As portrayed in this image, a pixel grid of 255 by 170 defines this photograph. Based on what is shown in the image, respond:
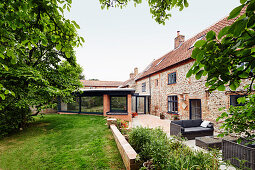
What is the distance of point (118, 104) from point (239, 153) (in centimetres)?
1001

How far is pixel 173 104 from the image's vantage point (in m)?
12.3

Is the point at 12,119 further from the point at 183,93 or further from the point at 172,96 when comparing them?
the point at 172,96

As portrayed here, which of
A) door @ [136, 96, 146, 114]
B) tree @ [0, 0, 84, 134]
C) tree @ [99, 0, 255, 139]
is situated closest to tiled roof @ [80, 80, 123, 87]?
door @ [136, 96, 146, 114]

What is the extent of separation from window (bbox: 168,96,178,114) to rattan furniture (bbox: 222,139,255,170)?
7.58 meters

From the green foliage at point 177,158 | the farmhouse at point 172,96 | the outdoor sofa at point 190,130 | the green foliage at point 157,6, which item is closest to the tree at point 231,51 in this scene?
the green foliage at point 177,158

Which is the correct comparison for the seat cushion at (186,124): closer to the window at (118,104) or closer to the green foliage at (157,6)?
the window at (118,104)

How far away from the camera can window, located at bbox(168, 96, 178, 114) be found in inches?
469

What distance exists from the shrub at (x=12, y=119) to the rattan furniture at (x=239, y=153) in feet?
33.6

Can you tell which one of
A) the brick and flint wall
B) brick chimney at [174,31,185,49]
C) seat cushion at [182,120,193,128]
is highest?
brick chimney at [174,31,185,49]

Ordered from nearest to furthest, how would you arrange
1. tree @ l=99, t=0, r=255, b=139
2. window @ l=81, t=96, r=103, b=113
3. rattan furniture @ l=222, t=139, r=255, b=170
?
1. tree @ l=99, t=0, r=255, b=139
2. rattan furniture @ l=222, t=139, r=255, b=170
3. window @ l=81, t=96, r=103, b=113

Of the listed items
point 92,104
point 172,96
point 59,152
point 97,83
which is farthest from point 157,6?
point 97,83

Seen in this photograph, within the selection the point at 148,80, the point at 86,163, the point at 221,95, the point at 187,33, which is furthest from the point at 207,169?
the point at 187,33

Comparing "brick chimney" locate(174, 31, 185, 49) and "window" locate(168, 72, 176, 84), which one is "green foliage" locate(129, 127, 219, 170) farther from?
"brick chimney" locate(174, 31, 185, 49)

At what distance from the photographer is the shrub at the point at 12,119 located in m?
7.18
